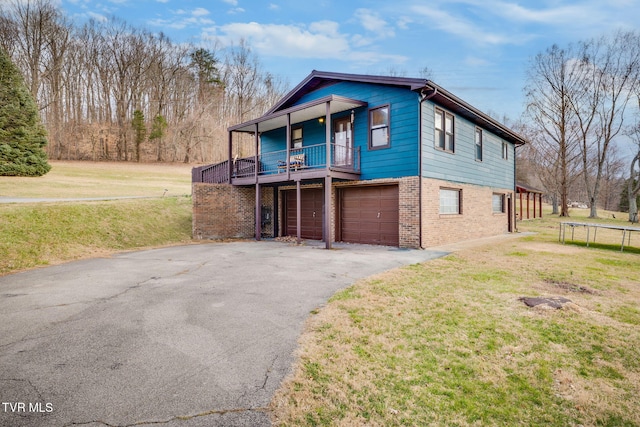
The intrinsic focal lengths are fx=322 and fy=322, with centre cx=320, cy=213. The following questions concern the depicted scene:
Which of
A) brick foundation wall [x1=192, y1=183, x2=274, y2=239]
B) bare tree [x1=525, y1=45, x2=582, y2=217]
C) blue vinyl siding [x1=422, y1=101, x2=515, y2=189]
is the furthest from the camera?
bare tree [x1=525, y1=45, x2=582, y2=217]

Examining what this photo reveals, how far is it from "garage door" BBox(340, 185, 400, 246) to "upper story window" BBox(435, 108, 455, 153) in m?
2.63

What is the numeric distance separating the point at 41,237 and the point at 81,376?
32.3 feet

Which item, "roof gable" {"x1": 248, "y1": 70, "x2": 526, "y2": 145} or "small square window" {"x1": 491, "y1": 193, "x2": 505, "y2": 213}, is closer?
"roof gable" {"x1": 248, "y1": 70, "x2": 526, "y2": 145}

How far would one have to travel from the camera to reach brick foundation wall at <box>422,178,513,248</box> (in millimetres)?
11250

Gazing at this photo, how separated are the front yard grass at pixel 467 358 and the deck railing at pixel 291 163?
7.42 metres

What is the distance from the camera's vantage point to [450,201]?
1307cm

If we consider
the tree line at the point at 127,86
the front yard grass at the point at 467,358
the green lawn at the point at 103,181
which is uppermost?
the tree line at the point at 127,86

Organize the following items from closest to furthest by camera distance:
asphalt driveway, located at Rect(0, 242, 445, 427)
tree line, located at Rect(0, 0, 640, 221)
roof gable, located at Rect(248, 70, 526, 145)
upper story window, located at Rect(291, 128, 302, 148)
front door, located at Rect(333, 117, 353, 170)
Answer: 1. asphalt driveway, located at Rect(0, 242, 445, 427)
2. roof gable, located at Rect(248, 70, 526, 145)
3. front door, located at Rect(333, 117, 353, 170)
4. upper story window, located at Rect(291, 128, 302, 148)
5. tree line, located at Rect(0, 0, 640, 221)

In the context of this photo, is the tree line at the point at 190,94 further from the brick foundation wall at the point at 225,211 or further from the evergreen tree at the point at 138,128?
the brick foundation wall at the point at 225,211

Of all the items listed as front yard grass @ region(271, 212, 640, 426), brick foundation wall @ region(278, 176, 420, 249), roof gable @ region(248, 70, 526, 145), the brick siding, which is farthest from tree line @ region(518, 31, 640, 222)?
front yard grass @ region(271, 212, 640, 426)

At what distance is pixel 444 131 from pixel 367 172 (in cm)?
340

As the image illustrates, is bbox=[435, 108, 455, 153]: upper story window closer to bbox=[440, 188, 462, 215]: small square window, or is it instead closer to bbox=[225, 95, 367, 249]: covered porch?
bbox=[440, 188, 462, 215]: small square window

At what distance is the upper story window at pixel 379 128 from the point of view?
38.6ft

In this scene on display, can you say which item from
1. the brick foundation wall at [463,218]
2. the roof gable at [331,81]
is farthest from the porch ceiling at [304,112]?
the brick foundation wall at [463,218]
